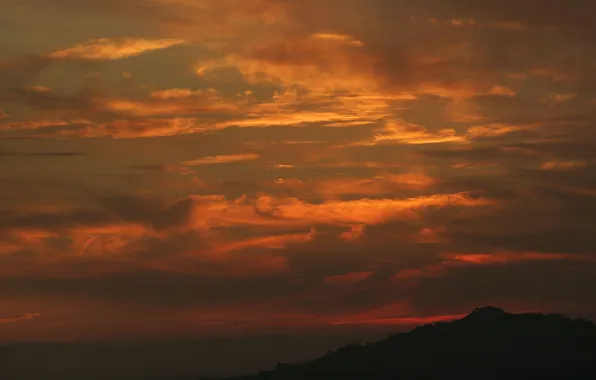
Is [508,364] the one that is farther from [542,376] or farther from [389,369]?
[389,369]

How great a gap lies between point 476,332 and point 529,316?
498cm

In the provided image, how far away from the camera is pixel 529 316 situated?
8769 centimetres

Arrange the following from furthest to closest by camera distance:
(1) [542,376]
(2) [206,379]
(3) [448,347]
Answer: (2) [206,379] < (3) [448,347] < (1) [542,376]

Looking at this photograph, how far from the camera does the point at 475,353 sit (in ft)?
271

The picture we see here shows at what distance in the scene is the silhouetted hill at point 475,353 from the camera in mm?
79875

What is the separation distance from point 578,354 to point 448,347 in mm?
9827

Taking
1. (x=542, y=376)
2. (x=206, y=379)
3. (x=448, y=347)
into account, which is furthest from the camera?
(x=206, y=379)

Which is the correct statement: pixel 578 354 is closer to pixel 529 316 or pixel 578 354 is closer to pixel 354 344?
pixel 529 316

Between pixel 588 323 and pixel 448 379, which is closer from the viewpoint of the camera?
pixel 448 379

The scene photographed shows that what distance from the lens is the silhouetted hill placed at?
3145 inches

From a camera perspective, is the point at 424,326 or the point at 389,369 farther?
the point at 424,326

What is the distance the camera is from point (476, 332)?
86.1m

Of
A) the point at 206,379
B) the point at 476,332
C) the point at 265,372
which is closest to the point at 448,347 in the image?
the point at 476,332

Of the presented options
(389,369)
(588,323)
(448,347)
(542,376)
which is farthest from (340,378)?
(588,323)
